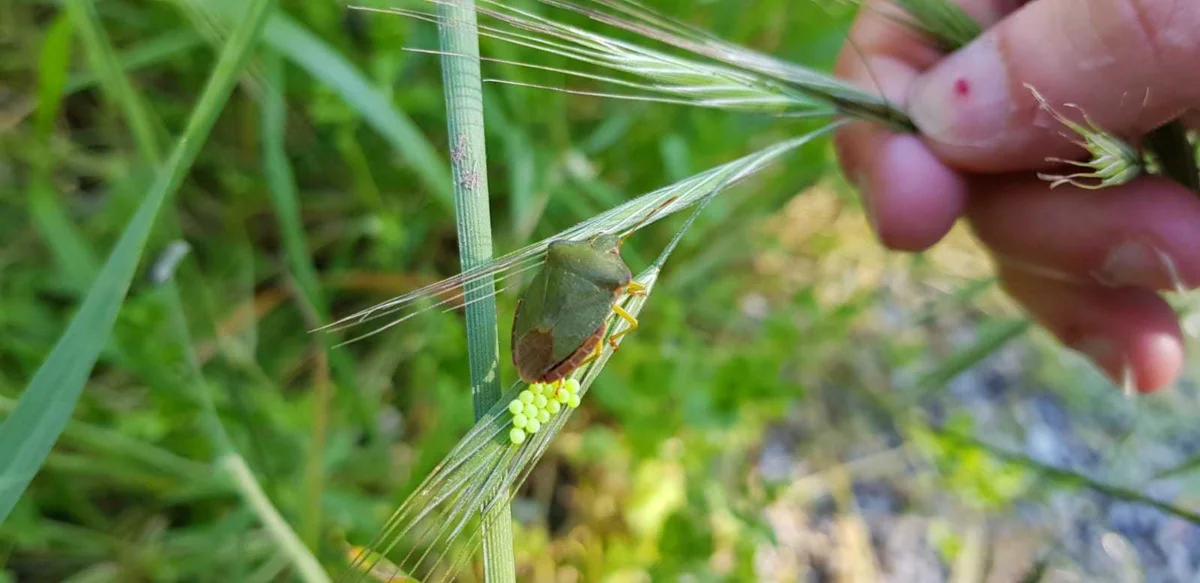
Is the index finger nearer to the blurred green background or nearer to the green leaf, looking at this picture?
the blurred green background

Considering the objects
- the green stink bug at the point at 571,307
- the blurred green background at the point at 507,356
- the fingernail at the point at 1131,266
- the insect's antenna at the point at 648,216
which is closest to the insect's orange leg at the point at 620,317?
the green stink bug at the point at 571,307

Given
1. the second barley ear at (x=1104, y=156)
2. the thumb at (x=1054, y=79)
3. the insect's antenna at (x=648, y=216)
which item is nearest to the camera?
the insect's antenna at (x=648, y=216)

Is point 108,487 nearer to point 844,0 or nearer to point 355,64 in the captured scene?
point 355,64

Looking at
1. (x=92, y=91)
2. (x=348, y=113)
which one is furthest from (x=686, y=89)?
(x=92, y=91)

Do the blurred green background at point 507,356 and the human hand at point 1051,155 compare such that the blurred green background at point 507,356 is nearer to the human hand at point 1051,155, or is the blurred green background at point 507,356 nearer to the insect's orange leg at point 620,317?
the human hand at point 1051,155

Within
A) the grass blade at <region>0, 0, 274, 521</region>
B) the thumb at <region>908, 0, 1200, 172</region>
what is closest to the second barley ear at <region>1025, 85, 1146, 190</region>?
the thumb at <region>908, 0, 1200, 172</region>
